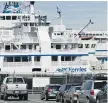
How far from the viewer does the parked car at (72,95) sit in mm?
26050

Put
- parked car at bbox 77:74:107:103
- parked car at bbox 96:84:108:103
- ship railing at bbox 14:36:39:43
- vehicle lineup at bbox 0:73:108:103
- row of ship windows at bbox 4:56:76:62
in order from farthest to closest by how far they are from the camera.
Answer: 1. ship railing at bbox 14:36:39:43
2. row of ship windows at bbox 4:56:76:62
3. parked car at bbox 77:74:107:103
4. vehicle lineup at bbox 0:73:108:103
5. parked car at bbox 96:84:108:103

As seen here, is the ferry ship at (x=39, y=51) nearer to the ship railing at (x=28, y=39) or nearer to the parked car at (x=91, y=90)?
the ship railing at (x=28, y=39)

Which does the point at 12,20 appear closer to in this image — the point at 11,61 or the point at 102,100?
the point at 11,61

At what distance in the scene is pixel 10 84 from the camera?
113 feet

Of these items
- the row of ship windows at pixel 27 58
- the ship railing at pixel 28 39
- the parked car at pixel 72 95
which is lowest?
the parked car at pixel 72 95

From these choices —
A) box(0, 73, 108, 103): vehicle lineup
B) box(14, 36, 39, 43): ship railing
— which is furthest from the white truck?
box(14, 36, 39, 43): ship railing

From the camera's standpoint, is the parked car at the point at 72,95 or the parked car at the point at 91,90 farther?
the parked car at the point at 72,95

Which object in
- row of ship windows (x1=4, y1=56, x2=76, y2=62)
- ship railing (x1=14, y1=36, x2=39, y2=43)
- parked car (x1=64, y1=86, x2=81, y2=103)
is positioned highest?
ship railing (x1=14, y1=36, x2=39, y2=43)

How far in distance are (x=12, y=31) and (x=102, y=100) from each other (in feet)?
150

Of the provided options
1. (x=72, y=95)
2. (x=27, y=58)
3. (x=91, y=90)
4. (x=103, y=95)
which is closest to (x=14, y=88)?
(x=72, y=95)

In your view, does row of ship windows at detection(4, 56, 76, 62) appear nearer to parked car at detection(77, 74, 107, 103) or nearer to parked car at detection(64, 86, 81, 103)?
parked car at detection(64, 86, 81, 103)

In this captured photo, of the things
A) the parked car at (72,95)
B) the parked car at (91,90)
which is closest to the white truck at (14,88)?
the parked car at (72,95)

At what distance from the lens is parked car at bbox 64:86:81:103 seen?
26.0 metres

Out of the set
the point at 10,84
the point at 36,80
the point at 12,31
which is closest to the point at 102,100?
the point at 10,84
